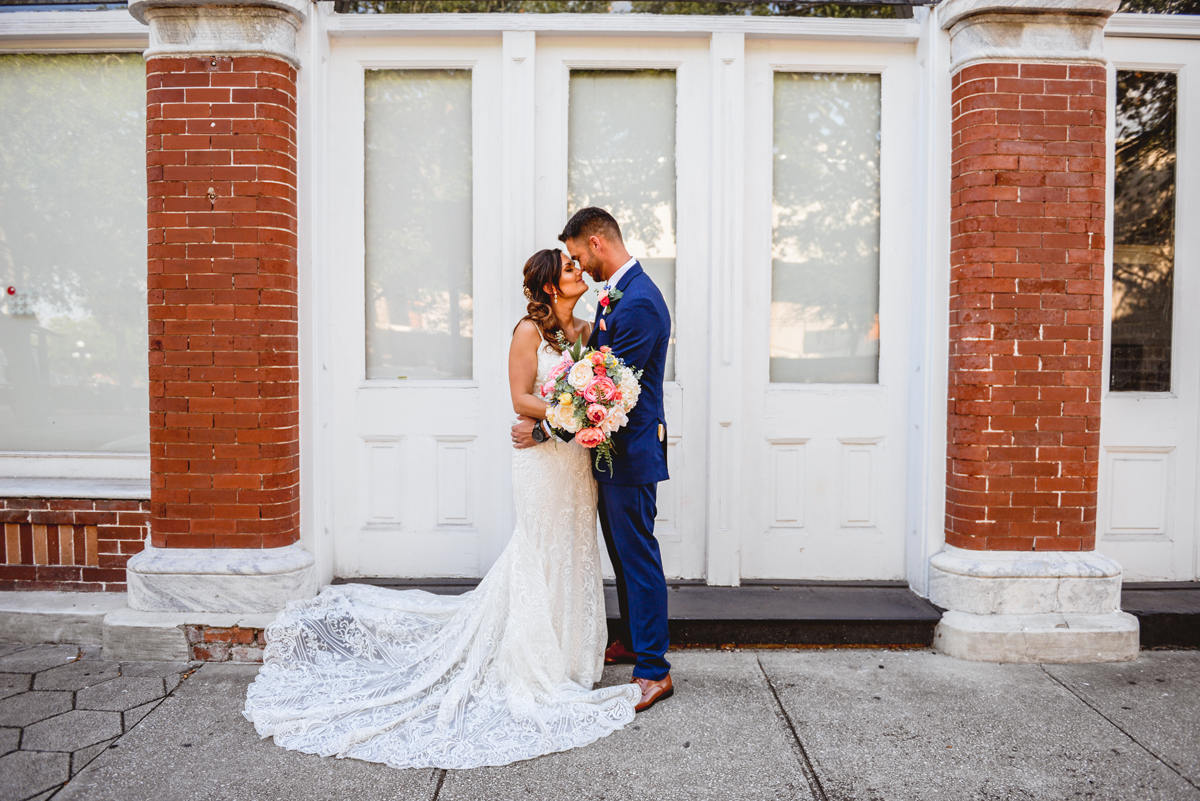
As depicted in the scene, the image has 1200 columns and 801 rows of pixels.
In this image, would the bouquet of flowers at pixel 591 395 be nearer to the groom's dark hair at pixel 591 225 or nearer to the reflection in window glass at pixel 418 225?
the groom's dark hair at pixel 591 225

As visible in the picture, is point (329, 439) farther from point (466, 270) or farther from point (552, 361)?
point (552, 361)

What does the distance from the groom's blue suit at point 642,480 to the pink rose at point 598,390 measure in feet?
0.93

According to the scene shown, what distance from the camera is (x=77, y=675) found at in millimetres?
3500

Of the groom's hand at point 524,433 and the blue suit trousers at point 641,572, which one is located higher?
the groom's hand at point 524,433

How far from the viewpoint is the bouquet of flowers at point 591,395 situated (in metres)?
2.96

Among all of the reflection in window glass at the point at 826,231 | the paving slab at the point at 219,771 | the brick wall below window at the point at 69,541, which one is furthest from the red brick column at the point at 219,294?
the reflection in window glass at the point at 826,231

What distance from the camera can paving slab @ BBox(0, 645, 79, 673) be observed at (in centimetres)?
356

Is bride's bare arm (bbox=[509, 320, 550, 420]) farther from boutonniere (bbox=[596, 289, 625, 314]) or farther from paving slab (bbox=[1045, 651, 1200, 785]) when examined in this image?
paving slab (bbox=[1045, 651, 1200, 785])

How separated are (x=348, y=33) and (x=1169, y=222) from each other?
4.85 m

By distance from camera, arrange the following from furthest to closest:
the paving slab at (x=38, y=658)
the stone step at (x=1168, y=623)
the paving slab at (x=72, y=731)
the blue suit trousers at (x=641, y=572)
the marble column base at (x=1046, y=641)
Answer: the stone step at (x=1168, y=623), the marble column base at (x=1046, y=641), the paving slab at (x=38, y=658), the blue suit trousers at (x=641, y=572), the paving slab at (x=72, y=731)

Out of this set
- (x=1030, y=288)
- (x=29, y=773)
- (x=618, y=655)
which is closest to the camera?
(x=29, y=773)

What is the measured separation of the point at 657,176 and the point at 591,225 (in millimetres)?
1101

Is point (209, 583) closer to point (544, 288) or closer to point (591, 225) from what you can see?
point (544, 288)

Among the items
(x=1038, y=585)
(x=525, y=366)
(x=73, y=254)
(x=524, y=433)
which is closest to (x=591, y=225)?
(x=525, y=366)
